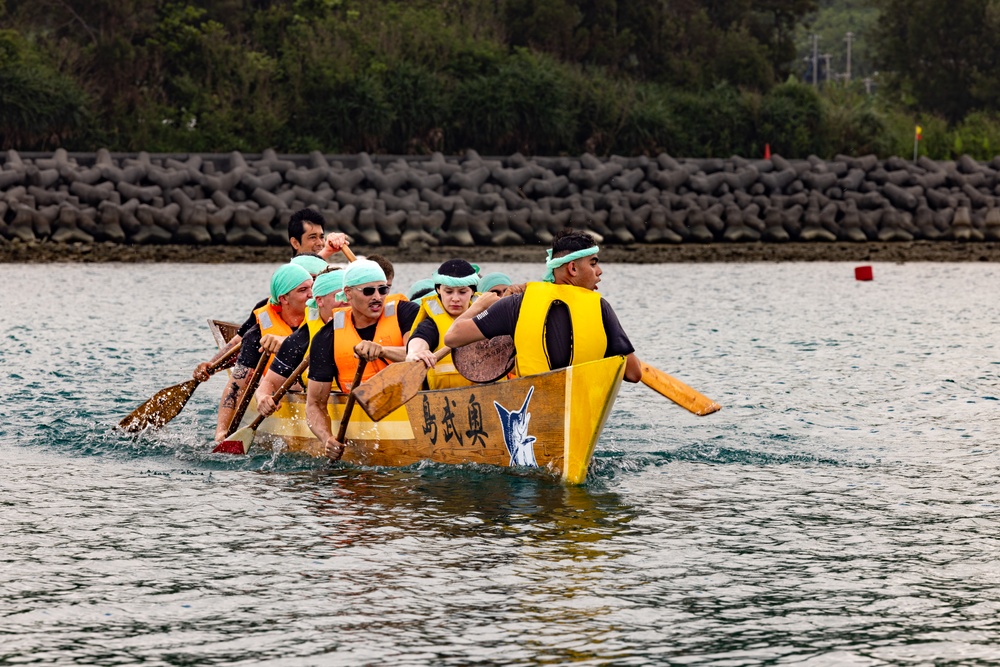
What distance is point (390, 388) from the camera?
10875mm

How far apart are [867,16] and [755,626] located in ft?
348

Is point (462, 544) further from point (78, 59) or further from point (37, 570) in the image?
point (78, 59)

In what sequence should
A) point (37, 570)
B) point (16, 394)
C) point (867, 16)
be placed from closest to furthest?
1. point (37, 570)
2. point (16, 394)
3. point (867, 16)

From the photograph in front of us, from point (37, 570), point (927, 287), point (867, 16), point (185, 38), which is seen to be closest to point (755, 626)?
point (37, 570)

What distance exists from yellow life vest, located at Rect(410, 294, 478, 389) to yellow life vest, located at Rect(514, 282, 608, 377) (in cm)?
78

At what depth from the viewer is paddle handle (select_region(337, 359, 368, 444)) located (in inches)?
446

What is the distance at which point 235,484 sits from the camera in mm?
11477

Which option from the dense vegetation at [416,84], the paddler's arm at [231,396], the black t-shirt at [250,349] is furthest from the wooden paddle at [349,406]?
the dense vegetation at [416,84]

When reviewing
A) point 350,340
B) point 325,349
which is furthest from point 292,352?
point 350,340

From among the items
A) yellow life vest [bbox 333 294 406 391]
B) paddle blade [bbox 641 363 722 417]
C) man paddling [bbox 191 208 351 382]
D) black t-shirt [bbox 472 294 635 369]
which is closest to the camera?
black t-shirt [bbox 472 294 635 369]

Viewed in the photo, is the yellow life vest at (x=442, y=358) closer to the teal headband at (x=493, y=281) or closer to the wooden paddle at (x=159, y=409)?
the teal headband at (x=493, y=281)

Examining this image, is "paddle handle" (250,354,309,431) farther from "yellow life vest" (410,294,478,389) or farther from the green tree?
the green tree

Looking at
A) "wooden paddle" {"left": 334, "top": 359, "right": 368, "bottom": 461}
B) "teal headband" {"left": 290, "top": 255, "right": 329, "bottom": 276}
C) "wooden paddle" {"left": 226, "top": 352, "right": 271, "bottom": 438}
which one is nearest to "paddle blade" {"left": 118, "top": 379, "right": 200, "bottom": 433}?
"wooden paddle" {"left": 226, "top": 352, "right": 271, "bottom": 438}

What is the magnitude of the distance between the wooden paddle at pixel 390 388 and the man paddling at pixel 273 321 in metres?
1.83
